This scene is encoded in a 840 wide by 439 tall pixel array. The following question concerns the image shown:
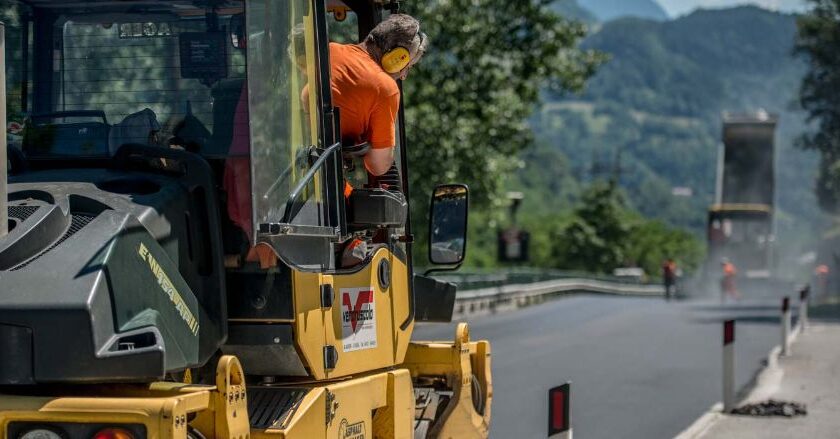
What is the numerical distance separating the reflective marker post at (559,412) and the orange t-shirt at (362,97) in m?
1.65

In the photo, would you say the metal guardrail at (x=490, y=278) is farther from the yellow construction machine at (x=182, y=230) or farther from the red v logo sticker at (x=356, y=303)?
the yellow construction machine at (x=182, y=230)

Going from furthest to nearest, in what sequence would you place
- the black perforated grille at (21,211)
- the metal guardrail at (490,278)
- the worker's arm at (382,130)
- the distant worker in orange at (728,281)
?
the distant worker in orange at (728,281) → the metal guardrail at (490,278) → the worker's arm at (382,130) → the black perforated grille at (21,211)

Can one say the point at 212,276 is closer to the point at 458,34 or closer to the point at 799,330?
the point at 799,330

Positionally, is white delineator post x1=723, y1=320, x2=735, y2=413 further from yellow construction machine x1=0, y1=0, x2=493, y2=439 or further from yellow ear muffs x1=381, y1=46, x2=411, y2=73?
yellow ear muffs x1=381, y1=46, x2=411, y2=73

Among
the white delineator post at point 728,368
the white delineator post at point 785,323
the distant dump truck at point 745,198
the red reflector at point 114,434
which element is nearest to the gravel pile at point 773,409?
the white delineator post at point 728,368

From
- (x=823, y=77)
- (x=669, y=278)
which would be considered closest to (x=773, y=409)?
(x=669, y=278)

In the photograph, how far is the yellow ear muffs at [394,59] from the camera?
555 centimetres

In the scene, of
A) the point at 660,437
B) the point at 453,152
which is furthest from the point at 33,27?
the point at 453,152

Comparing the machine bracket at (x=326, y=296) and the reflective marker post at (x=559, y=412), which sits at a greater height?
the machine bracket at (x=326, y=296)

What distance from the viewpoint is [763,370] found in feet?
55.6

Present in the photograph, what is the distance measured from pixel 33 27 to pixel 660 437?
834 centimetres

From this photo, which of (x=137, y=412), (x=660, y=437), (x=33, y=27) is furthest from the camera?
(x=660, y=437)

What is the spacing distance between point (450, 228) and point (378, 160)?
1.07 meters

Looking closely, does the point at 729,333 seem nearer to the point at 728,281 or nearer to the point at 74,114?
the point at 74,114
